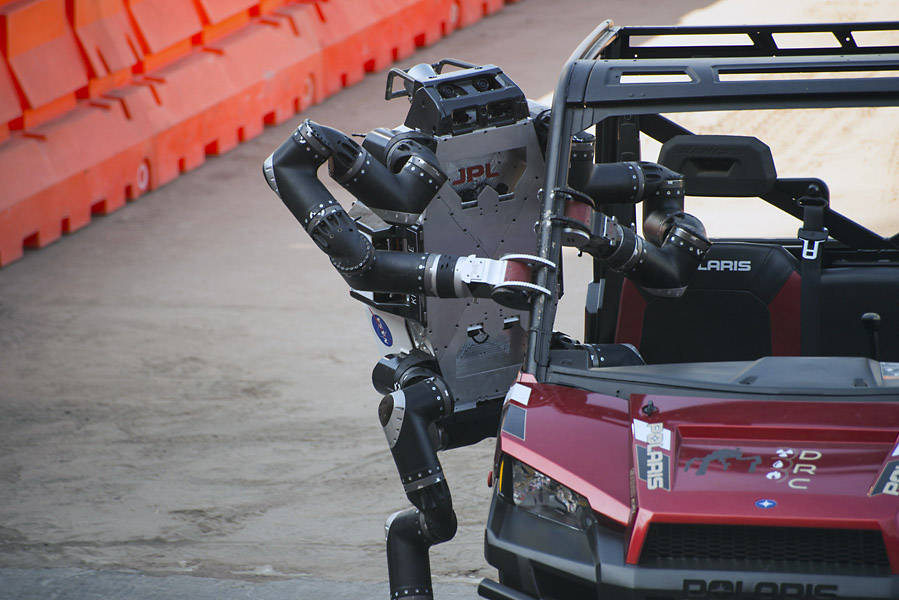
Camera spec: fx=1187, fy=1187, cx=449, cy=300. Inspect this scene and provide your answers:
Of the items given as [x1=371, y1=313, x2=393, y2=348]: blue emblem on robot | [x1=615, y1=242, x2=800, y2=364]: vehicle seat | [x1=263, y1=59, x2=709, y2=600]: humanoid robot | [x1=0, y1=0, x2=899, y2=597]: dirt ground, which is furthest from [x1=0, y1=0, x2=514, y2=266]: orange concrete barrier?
[x1=615, y1=242, x2=800, y2=364]: vehicle seat

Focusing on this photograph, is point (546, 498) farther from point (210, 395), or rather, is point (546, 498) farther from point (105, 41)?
point (105, 41)

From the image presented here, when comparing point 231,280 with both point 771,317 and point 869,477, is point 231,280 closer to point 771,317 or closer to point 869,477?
point 771,317

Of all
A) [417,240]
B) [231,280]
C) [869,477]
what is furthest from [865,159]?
[869,477]

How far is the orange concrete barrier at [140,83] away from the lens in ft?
31.1

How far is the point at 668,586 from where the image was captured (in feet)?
10.2

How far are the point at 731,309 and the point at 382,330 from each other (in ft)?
4.60

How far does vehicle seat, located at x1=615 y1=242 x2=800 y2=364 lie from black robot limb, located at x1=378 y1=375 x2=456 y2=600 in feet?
2.98

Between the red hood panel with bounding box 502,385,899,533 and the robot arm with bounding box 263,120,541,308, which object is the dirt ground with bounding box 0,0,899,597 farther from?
the red hood panel with bounding box 502,385,899,533

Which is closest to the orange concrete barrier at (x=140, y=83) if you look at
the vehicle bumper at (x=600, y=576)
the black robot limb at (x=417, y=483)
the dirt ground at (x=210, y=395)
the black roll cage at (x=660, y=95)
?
the dirt ground at (x=210, y=395)

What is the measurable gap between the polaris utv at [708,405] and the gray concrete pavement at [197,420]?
1.45 meters

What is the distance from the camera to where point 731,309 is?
459 cm

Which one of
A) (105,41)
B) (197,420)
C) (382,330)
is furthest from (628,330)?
(105,41)

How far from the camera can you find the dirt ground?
5.38 meters

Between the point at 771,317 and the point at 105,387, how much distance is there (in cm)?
434
